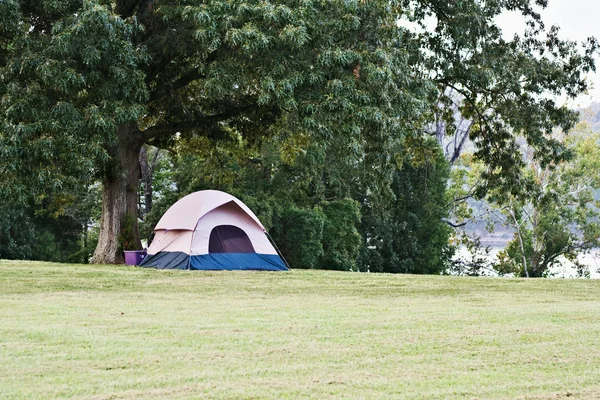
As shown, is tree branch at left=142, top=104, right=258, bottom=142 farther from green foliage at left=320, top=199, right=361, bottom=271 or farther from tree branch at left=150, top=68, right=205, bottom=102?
green foliage at left=320, top=199, right=361, bottom=271

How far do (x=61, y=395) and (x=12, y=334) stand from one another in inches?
112

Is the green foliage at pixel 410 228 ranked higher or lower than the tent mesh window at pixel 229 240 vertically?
higher

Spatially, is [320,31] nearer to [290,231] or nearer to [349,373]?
[349,373]

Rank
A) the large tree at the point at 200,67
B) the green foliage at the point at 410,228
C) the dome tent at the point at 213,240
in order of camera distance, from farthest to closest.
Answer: the green foliage at the point at 410,228
the dome tent at the point at 213,240
the large tree at the point at 200,67

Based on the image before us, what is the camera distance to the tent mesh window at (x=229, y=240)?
20.1m

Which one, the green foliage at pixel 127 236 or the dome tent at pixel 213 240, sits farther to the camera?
the green foliage at pixel 127 236

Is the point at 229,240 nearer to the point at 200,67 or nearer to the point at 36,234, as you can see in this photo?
the point at 200,67

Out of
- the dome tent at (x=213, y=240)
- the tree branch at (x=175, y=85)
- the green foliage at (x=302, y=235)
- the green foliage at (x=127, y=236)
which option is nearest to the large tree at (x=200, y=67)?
the tree branch at (x=175, y=85)

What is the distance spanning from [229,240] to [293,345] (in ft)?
42.3

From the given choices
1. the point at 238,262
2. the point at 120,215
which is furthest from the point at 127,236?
the point at 238,262

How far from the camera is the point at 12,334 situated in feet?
26.1

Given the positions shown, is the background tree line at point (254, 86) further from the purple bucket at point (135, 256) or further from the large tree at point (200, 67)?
the purple bucket at point (135, 256)

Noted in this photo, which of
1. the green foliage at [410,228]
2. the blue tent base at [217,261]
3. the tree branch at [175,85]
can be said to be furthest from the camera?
the green foliage at [410,228]

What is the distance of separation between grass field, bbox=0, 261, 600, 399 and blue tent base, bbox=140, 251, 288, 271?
5454mm
